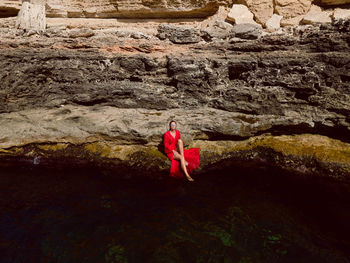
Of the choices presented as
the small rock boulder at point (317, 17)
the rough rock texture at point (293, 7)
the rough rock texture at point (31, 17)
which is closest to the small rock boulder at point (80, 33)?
the rough rock texture at point (31, 17)

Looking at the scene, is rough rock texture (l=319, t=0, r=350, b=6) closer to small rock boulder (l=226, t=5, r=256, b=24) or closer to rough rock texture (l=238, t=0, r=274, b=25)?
rough rock texture (l=238, t=0, r=274, b=25)

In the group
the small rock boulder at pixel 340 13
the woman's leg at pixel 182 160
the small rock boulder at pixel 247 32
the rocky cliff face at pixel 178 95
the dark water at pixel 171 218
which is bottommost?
the dark water at pixel 171 218

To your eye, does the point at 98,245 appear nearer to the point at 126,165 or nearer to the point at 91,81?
the point at 126,165

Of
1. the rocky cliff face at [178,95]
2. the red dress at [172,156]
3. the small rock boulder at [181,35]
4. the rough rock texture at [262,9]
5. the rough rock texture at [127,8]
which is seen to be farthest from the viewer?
the rough rock texture at [127,8]

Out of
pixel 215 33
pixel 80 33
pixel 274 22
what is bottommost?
pixel 80 33

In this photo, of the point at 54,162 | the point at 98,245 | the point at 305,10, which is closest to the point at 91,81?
the point at 54,162

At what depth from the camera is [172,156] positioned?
8.12 metres

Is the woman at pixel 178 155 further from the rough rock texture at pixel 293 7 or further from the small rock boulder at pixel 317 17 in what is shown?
the rough rock texture at pixel 293 7

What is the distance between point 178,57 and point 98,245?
6.99 metres

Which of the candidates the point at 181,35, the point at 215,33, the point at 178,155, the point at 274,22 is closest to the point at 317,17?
the point at 274,22

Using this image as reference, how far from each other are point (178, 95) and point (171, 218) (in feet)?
16.8

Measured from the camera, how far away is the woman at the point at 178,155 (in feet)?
25.7

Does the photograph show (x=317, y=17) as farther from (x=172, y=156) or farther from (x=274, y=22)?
(x=172, y=156)

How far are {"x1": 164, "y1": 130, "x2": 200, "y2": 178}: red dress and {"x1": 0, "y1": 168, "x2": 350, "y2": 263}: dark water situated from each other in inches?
16.8
